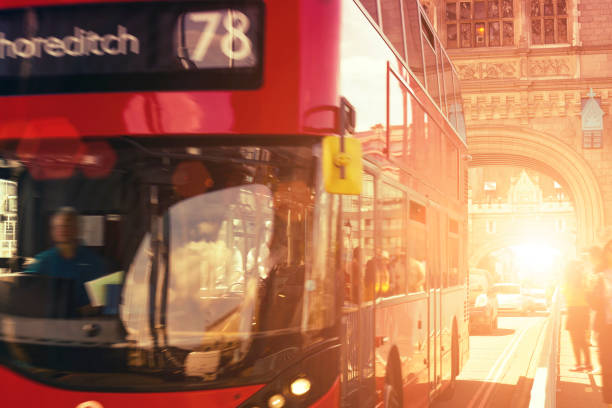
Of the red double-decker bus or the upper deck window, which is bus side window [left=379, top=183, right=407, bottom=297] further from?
the upper deck window

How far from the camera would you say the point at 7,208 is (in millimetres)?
4109

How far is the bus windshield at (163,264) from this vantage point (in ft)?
12.4

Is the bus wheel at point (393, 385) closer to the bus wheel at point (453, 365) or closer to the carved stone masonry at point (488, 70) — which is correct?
the bus wheel at point (453, 365)

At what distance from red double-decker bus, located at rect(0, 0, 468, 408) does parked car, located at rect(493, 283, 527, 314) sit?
30.8 m

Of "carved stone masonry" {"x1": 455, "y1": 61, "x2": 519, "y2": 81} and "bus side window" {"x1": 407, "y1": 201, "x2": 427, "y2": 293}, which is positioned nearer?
"bus side window" {"x1": 407, "y1": 201, "x2": 427, "y2": 293}

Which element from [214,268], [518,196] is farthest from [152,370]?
[518,196]

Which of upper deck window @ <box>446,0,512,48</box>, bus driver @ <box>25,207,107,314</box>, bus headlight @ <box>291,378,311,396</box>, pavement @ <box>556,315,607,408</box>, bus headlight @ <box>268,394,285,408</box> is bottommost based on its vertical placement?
pavement @ <box>556,315,607,408</box>

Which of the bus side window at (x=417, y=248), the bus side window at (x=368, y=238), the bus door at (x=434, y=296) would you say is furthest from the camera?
the bus door at (x=434, y=296)

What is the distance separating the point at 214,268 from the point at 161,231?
10.4 inches

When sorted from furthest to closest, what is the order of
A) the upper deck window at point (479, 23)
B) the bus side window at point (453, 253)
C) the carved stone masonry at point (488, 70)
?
the upper deck window at point (479, 23)
the carved stone masonry at point (488, 70)
the bus side window at point (453, 253)

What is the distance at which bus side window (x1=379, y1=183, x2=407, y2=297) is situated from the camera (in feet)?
17.9

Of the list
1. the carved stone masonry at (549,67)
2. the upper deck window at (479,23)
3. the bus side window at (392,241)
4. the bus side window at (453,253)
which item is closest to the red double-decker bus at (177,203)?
the bus side window at (392,241)

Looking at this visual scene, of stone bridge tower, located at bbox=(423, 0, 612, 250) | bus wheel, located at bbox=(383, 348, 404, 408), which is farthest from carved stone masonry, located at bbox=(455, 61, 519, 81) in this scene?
bus wheel, located at bbox=(383, 348, 404, 408)

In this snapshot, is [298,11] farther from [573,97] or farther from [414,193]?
[573,97]
